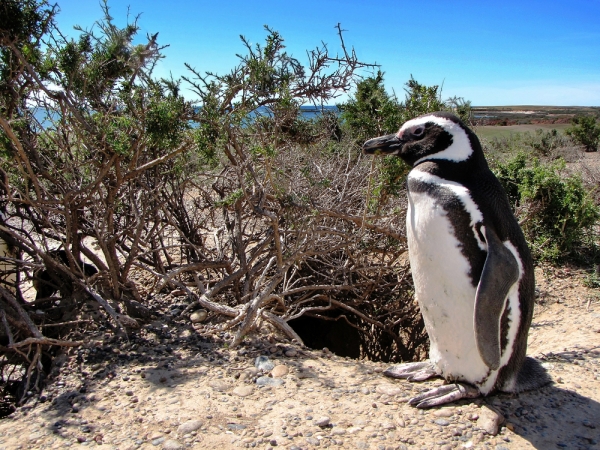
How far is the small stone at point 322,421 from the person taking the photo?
2145mm

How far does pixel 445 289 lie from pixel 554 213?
3342 mm

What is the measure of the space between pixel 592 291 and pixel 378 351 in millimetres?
2028

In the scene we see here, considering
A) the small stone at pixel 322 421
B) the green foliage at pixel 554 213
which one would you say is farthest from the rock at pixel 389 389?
the green foliage at pixel 554 213

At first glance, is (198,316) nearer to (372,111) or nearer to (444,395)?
(444,395)

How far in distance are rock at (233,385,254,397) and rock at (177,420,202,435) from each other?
293 millimetres

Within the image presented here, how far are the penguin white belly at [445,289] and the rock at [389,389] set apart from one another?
272 millimetres

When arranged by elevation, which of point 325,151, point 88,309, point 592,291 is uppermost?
point 325,151

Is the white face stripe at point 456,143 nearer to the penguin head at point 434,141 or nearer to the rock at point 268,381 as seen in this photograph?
the penguin head at point 434,141

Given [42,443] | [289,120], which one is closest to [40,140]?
[289,120]

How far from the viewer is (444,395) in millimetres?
2338

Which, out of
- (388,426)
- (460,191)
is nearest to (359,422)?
(388,426)

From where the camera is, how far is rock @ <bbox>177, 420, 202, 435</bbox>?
2100 millimetres

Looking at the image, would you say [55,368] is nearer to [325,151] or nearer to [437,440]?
[437,440]

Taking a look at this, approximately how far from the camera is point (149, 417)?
2.21m
